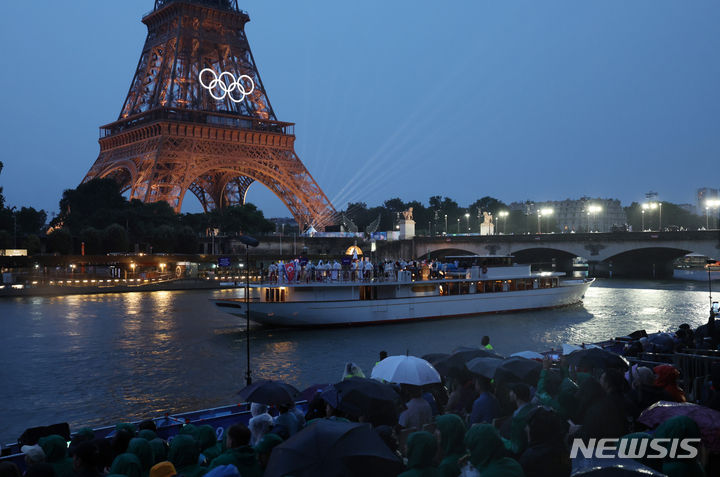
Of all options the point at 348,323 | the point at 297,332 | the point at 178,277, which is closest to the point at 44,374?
the point at 297,332

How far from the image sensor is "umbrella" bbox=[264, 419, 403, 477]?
212 inches

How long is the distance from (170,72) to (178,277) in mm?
30201

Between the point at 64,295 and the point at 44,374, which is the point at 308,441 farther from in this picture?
the point at 64,295

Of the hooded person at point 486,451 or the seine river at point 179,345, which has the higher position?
the hooded person at point 486,451

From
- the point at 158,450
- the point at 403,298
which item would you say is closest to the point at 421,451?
the point at 158,450

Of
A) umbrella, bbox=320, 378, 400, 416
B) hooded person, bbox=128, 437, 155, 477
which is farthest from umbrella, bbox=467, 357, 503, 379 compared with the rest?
hooded person, bbox=128, 437, 155, 477

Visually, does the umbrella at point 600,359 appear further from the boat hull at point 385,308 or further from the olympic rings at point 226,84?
the olympic rings at point 226,84

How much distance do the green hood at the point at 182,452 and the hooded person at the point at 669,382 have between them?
6.44 m

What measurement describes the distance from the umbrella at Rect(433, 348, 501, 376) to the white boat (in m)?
20.0

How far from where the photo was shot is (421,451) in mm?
5340

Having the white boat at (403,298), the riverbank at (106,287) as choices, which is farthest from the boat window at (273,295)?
the riverbank at (106,287)

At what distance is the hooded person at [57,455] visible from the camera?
6806mm

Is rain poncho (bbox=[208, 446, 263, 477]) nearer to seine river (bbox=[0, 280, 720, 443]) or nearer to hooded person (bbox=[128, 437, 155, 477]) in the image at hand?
hooded person (bbox=[128, 437, 155, 477])

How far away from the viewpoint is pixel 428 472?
5344 mm
